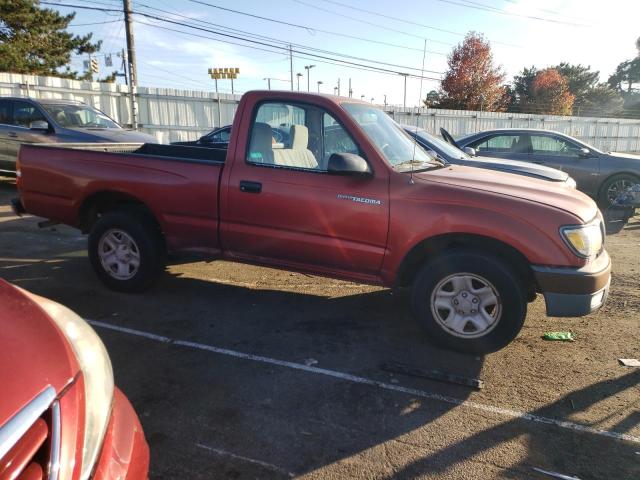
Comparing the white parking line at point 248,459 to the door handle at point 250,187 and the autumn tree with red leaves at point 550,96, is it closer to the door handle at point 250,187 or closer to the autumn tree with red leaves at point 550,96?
the door handle at point 250,187

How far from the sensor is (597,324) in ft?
14.5

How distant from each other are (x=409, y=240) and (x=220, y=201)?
1.73 metres

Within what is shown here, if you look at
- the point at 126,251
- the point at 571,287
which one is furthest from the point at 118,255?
the point at 571,287

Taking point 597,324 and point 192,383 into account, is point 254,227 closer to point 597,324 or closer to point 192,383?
point 192,383

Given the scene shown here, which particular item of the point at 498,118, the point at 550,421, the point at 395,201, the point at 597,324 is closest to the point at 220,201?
the point at 395,201

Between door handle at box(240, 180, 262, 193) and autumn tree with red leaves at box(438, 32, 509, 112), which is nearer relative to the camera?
door handle at box(240, 180, 262, 193)

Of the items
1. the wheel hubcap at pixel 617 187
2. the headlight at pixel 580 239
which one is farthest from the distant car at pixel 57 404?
the wheel hubcap at pixel 617 187

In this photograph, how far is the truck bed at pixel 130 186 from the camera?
4.36m

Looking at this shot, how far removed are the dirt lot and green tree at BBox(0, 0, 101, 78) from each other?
27.7 metres

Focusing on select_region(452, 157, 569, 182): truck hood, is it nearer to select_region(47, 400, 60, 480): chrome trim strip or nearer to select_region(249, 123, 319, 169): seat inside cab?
select_region(249, 123, 319, 169): seat inside cab

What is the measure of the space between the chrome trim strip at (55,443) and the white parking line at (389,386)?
224cm

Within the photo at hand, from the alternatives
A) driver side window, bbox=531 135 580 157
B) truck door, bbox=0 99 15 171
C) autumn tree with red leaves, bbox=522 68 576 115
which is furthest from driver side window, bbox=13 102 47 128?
autumn tree with red leaves, bbox=522 68 576 115

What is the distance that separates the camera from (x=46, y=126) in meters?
9.39

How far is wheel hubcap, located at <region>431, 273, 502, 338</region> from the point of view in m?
3.60
